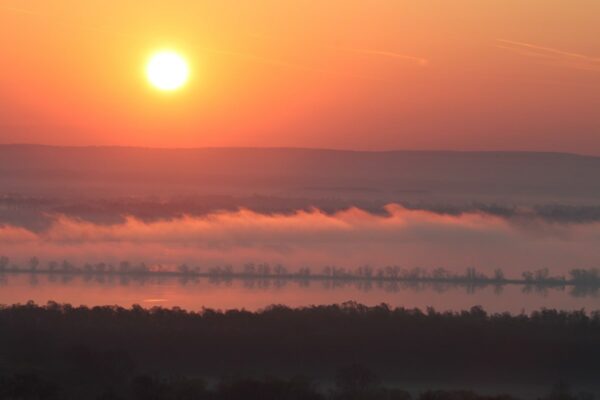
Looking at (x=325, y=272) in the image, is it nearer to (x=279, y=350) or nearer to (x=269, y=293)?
(x=269, y=293)

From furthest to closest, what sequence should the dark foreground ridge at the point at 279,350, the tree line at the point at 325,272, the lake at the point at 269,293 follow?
the tree line at the point at 325,272 < the lake at the point at 269,293 < the dark foreground ridge at the point at 279,350

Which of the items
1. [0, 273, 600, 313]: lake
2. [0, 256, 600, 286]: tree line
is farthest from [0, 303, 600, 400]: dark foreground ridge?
[0, 256, 600, 286]: tree line

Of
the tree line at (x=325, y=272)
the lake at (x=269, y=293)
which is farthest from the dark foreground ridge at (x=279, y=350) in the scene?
the tree line at (x=325, y=272)

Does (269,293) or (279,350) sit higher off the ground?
(269,293)

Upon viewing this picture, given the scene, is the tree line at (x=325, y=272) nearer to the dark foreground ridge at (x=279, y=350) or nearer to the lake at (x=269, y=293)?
the lake at (x=269, y=293)

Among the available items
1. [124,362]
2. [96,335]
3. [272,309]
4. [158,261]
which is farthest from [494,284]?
[124,362]

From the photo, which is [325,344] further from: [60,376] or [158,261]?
[158,261]

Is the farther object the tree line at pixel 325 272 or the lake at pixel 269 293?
the tree line at pixel 325 272

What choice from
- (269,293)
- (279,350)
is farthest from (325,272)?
(279,350)
